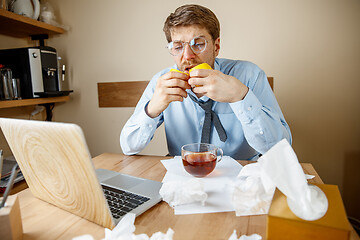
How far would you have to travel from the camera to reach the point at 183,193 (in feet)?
2.30

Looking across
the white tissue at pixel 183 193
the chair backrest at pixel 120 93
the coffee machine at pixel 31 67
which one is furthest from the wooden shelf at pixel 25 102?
the white tissue at pixel 183 193

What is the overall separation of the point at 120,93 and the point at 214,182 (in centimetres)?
182

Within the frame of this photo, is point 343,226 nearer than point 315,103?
Yes

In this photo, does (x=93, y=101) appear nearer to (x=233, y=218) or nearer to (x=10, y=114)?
(x=10, y=114)

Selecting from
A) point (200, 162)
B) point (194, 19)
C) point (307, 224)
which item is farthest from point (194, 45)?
point (307, 224)

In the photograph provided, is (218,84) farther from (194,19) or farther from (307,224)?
(307,224)

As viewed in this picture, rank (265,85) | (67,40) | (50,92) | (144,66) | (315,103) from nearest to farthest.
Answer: (265,85)
(315,103)
(50,92)
(144,66)
(67,40)

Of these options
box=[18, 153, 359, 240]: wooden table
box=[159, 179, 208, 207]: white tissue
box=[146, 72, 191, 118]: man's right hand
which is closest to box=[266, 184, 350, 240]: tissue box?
box=[18, 153, 359, 240]: wooden table

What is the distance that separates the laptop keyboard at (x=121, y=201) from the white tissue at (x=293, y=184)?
0.41m

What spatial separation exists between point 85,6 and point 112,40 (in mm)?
445

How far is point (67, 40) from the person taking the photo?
2.52 m

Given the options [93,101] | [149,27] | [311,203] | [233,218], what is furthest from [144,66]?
[311,203]

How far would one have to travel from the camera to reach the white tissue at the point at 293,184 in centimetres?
42

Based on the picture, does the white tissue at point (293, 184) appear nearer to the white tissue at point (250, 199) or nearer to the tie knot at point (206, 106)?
the white tissue at point (250, 199)
